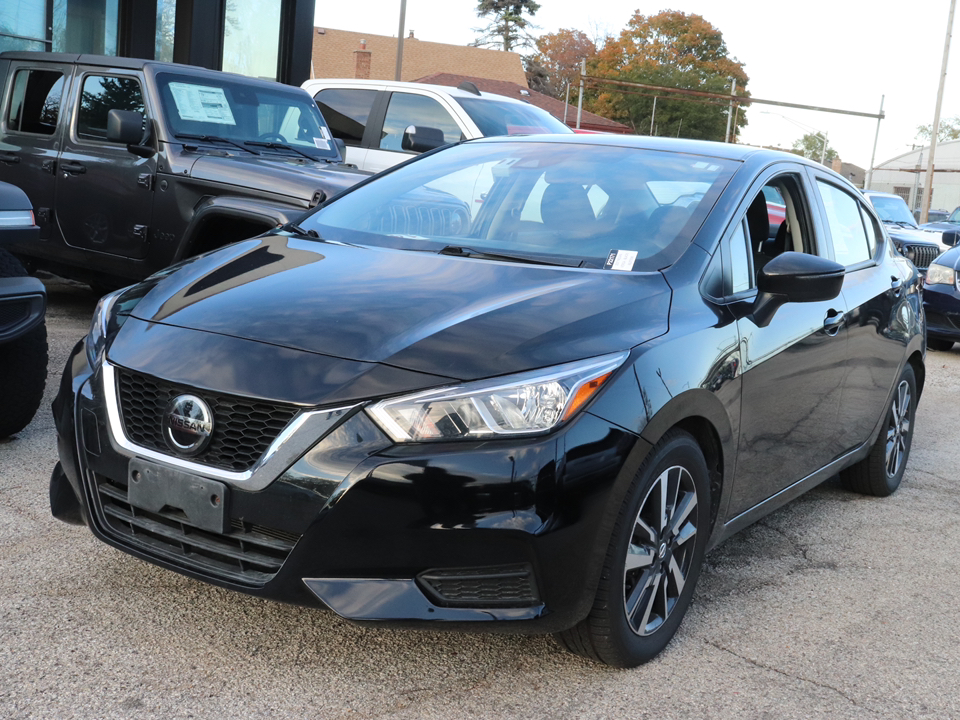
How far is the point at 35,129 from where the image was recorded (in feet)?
25.3

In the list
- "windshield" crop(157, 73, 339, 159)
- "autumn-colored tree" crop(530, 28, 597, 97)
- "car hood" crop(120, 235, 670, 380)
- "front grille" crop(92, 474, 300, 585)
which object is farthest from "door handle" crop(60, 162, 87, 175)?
"autumn-colored tree" crop(530, 28, 597, 97)

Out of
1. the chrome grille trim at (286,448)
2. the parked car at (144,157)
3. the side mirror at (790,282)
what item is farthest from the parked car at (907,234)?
the chrome grille trim at (286,448)

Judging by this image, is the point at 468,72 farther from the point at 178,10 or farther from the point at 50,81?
the point at 50,81

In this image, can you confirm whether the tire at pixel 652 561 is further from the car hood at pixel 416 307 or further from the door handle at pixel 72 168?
the door handle at pixel 72 168

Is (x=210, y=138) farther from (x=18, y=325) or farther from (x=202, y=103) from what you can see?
(x=18, y=325)

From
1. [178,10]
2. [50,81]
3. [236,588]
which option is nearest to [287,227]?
[236,588]

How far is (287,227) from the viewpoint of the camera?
157 inches

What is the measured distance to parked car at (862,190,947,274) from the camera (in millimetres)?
15398

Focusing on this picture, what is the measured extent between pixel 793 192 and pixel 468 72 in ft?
194

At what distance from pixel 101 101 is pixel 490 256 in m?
5.04

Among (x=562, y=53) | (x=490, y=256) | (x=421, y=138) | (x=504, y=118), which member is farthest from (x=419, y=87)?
(x=562, y=53)

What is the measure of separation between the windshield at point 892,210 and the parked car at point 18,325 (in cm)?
1599

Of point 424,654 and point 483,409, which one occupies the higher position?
point 483,409

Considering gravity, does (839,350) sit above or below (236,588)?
above
